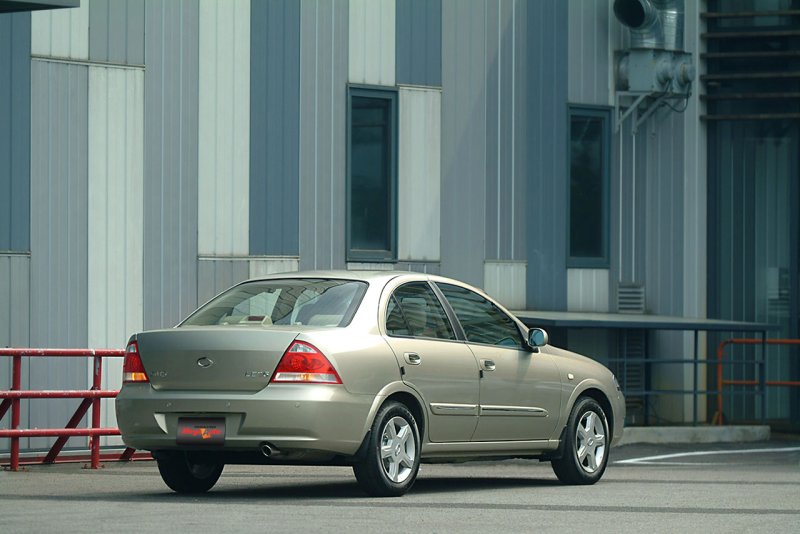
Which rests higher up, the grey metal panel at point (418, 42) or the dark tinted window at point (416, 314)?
the grey metal panel at point (418, 42)

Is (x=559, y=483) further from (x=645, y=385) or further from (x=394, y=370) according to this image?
(x=645, y=385)

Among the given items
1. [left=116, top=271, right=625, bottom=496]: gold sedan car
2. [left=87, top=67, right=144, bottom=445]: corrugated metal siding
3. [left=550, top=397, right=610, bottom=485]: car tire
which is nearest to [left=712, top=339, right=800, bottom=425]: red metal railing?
[left=87, top=67, right=144, bottom=445]: corrugated metal siding

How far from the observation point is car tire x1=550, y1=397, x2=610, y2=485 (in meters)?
12.6

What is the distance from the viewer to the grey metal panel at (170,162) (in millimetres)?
16938

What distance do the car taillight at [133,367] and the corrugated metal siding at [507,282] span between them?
9.09 meters

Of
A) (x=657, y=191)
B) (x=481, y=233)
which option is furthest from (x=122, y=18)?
(x=657, y=191)

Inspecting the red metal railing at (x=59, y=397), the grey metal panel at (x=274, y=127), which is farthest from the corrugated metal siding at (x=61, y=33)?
the red metal railing at (x=59, y=397)

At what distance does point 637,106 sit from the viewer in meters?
21.3

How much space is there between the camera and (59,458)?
15.3 metres

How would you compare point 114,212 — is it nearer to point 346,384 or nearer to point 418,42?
A: point 418,42

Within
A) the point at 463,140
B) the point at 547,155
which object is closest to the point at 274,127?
the point at 463,140

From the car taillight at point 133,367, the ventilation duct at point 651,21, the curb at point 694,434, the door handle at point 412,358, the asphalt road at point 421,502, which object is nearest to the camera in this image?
the asphalt road at point 421,502

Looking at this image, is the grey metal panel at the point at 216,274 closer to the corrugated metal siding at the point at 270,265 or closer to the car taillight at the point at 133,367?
the corrugated metal siding at the point at 270,265

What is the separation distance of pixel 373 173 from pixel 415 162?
555 mm
